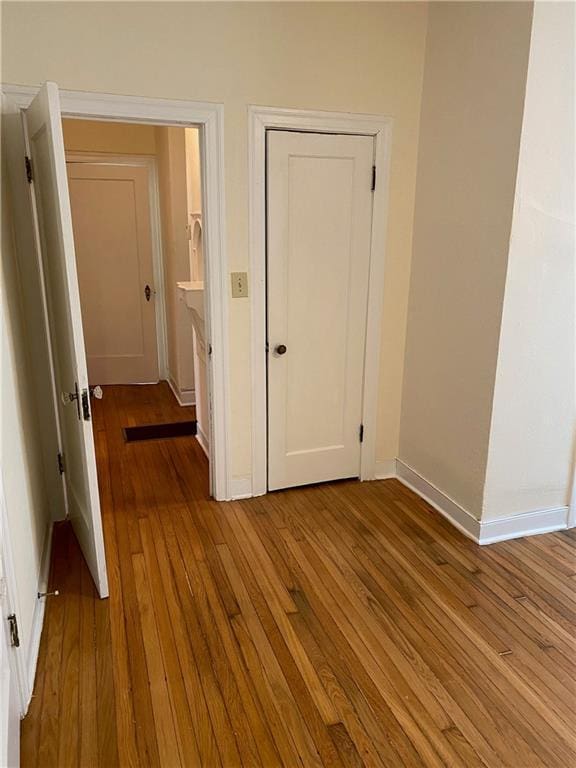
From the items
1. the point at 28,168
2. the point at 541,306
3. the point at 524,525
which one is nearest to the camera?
the point at 28,168

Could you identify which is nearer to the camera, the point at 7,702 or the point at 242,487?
the point at 7,702

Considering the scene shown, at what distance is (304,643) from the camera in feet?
6.81

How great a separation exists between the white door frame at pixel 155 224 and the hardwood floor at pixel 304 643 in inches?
107

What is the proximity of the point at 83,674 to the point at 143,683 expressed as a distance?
22cm

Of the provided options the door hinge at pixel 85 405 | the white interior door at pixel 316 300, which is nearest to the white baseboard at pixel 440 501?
the white interior door at pixel 316 300

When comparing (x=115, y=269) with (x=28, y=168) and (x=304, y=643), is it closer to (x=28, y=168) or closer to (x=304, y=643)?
(x=28, y=168)

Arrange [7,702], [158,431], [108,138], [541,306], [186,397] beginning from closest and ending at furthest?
1. [7,702]
2. [541,306]
3. [158,431]
4. [186,397]
5. [108,138]

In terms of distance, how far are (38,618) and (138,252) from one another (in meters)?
3.95

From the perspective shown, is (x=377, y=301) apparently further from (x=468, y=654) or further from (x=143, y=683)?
(x=143, y=683)

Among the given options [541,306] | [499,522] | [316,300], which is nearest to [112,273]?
[316,300]

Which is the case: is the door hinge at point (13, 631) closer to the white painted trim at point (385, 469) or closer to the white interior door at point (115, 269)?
the white painted trim at point (385, 469)

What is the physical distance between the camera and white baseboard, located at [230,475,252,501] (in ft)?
10.4

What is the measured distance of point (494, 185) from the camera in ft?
8.18

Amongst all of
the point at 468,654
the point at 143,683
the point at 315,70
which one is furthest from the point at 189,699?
the point at 315,70
